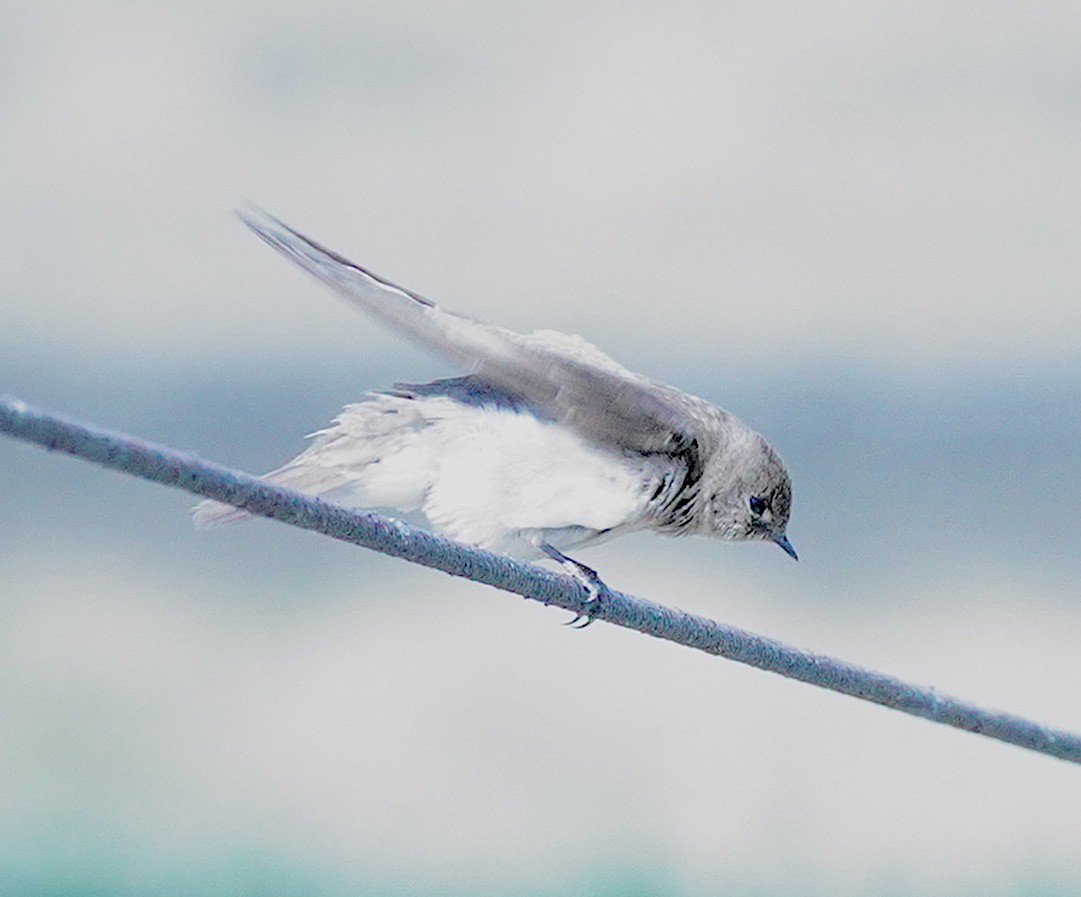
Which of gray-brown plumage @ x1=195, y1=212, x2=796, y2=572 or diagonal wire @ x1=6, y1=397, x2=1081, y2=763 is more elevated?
gray-brown plumage @ x1=195, y1=212, x2=796, y2=572

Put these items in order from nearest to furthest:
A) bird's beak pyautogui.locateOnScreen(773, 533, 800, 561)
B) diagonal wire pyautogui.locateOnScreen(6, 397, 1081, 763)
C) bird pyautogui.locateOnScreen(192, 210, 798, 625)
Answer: diagonal wire pyautogui.locateOnScreen(6, 397, 1081, 763), bird pyautogui.locateOnScreen(192, 210, 798, 625), bird's beak pyautogui.locateOnScreen(773, 533, 800, 561)

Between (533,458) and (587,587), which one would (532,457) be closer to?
(533,458)

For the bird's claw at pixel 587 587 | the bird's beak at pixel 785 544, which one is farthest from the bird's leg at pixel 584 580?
the bird's beak at pixel 785 544

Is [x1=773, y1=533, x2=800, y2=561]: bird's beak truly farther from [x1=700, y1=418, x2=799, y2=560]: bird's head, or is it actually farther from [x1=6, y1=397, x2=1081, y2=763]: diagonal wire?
[x1=6, y1=397, x2=1081, y2=763]: diagonal wire

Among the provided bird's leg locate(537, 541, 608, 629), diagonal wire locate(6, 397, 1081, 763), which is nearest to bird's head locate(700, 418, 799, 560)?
bird's leg locate(537, 541, 608, 629)

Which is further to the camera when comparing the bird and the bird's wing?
the bird

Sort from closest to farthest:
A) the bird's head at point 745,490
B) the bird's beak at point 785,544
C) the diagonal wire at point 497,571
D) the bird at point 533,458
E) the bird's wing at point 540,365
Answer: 1. the diagonal wire at point 497,571
2. the bird's wing at point 540,365
3. the bird at point 533,458
4. the bird's head at point 745,490
5. the bird's beak at point 785,544

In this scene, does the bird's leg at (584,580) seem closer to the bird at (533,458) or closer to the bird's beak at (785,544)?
the bird at (533,458)
